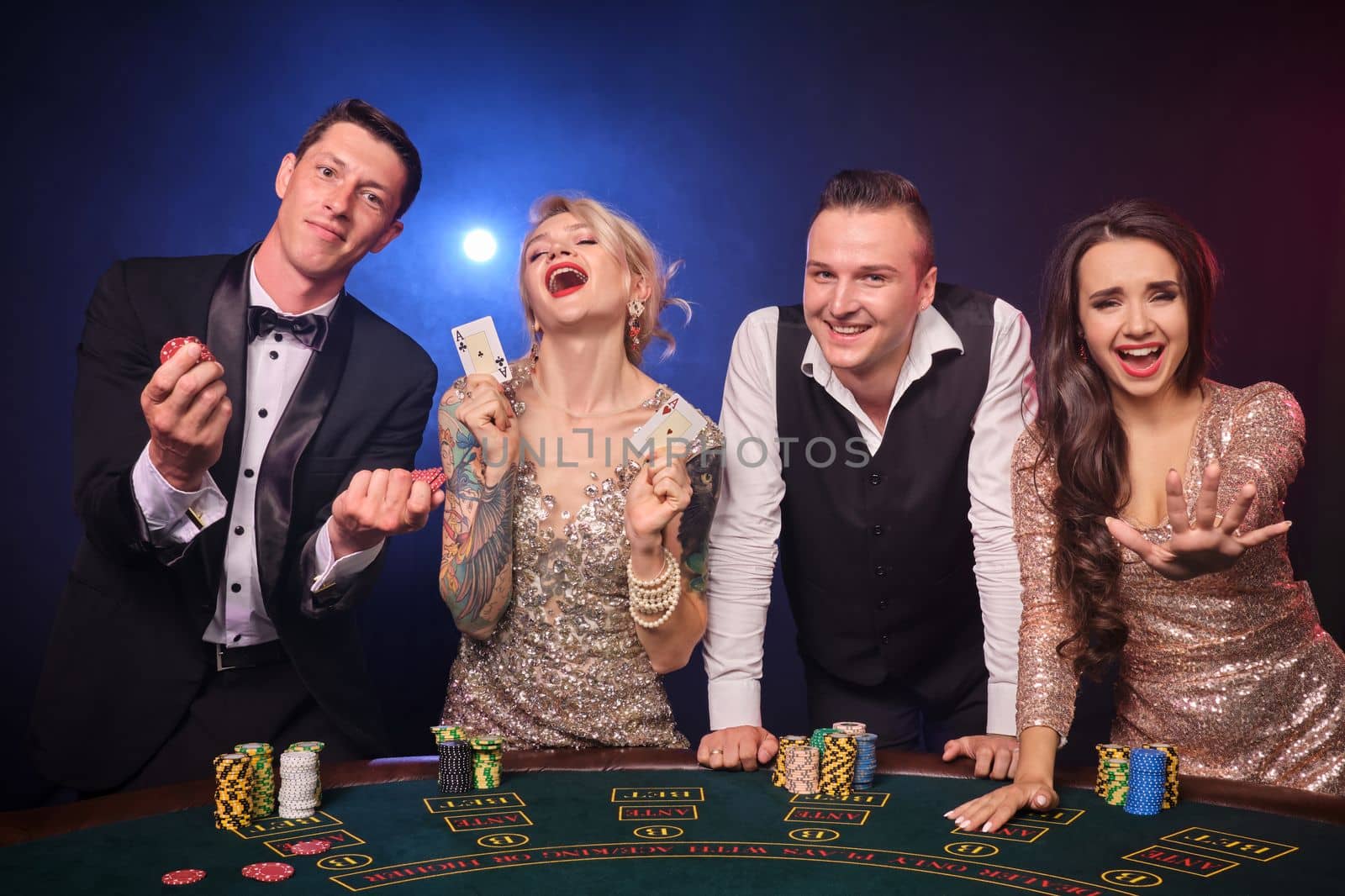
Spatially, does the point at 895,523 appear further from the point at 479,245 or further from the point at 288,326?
the point at 288,326

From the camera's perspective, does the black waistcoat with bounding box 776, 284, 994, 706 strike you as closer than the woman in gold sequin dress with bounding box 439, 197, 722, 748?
No

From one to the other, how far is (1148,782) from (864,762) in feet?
1.61

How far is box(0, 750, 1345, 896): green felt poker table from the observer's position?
167 cm

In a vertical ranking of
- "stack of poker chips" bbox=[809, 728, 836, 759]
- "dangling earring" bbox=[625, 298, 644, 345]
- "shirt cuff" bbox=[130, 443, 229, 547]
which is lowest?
"stack of poker chips" bbox=[809, 728, 836, 759]

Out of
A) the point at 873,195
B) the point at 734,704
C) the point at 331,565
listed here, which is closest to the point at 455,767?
the point at 734,704

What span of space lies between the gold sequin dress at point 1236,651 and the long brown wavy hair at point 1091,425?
1.6 inches

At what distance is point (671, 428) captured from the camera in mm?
2768

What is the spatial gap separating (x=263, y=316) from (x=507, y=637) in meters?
1.15

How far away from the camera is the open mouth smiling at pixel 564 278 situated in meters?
2.89

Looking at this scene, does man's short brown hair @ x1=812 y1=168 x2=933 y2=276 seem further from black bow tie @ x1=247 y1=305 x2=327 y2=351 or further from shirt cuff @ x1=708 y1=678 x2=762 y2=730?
black bow tie @ x1=247 y1=305 x2=327 y2=351

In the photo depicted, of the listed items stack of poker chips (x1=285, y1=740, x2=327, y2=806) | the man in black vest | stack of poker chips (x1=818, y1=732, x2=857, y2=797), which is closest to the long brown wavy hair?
the man in black vest

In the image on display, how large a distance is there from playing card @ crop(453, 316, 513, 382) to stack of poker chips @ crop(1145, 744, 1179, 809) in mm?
1696

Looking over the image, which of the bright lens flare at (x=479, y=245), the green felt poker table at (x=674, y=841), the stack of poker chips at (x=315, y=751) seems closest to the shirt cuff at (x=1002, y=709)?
the green felt poker table at (x=674, y=841)

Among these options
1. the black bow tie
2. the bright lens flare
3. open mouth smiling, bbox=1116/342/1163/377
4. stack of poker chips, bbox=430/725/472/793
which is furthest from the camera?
the bright lens flare
